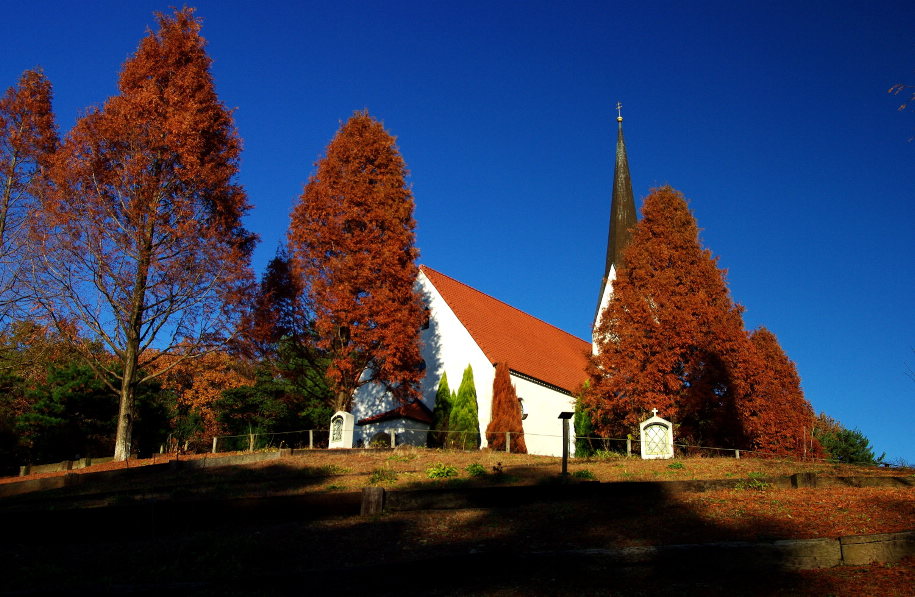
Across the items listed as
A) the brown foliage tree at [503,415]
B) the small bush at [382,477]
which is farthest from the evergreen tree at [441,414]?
the small bush at [382,477]

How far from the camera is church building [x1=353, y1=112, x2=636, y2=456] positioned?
27.3 meters

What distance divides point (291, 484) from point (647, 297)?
15665 millimetres

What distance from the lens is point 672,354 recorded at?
23.5 meters

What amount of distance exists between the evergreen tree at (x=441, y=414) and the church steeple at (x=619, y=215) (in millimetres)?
10834

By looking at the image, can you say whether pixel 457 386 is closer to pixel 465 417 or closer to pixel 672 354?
pixel 465 417

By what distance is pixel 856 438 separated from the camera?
3700cm

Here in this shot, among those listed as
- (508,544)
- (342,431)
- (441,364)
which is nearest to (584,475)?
(508,544)

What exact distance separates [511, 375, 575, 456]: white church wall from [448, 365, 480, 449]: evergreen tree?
7.64 feet

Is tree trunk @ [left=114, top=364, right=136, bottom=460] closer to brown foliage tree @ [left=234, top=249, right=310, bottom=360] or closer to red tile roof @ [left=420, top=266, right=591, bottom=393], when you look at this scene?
brown foliage tree @ [left=234, top=249, right=310, bottom=360]

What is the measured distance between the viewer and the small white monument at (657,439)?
1934 cm

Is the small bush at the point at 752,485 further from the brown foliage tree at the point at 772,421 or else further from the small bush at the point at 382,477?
the brown foliage tree at the point at 772,421

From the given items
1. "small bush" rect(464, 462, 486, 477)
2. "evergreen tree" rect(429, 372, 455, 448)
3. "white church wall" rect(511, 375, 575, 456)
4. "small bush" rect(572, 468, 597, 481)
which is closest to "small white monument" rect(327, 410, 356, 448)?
"evergreen tree" rect(429, 372, 455, 448)

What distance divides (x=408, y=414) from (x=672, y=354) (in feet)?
32.1

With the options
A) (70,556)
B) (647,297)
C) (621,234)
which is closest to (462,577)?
(70,556)
